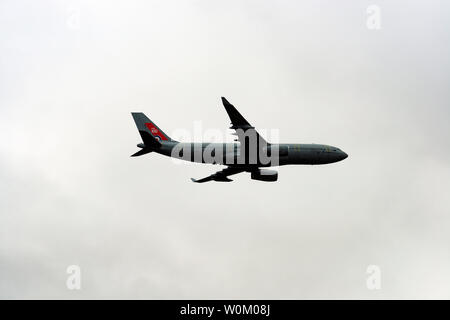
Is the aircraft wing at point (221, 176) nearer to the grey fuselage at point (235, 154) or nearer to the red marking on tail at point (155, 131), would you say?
the grey fuselage at point (235, 154)

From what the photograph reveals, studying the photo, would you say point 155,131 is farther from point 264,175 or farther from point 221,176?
point 264,175

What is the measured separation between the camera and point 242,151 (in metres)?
70.0

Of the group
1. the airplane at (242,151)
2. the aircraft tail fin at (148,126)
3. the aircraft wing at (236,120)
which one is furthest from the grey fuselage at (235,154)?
the aircraft wing at (236,120)

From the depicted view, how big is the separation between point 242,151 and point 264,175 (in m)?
5.90

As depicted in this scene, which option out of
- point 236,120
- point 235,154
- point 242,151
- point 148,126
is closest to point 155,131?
point 148,126

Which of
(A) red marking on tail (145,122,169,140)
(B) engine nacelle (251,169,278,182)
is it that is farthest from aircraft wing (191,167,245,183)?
(A) red marking on tail (145,122,169,140)

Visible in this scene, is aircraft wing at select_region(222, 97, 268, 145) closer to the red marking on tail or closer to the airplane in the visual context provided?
the airplane

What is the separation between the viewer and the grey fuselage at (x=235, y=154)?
7062 centimetres

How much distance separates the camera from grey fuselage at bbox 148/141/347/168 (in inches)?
2781
